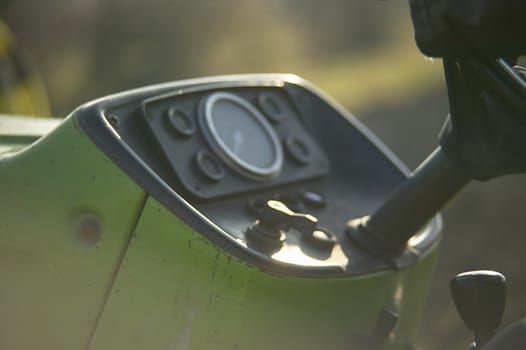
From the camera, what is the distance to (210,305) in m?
1.88

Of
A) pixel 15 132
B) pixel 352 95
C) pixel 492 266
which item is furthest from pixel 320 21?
pixel 15 132

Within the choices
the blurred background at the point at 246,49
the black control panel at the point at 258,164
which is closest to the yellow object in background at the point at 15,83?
the black control panel at the point at 258,164

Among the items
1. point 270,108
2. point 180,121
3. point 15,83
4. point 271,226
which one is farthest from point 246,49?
point 271,226

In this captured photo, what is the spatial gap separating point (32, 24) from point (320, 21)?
14.2 feet

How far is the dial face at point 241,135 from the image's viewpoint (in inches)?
91.7

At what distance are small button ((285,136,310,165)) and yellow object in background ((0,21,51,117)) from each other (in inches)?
71.7

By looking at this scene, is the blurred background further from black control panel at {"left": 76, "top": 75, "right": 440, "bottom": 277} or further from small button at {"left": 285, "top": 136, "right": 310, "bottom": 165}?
small button at {"left": 285, "top": 136, "right": 310, "bottom": 165}

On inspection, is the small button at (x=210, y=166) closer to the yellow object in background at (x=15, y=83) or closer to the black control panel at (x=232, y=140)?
the black control panel at (x=232, y=140)

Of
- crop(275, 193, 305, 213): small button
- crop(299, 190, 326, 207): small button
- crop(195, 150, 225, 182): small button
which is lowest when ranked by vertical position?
crop(299, 190, 326, 207): small button

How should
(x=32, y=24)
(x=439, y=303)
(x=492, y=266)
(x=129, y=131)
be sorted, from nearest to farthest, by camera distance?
(x=129, y=131), (x=439, y=303), (x=492, y=266), (x=32, y=24)

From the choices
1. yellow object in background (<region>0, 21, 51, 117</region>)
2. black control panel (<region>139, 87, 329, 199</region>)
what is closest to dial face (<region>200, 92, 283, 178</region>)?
black control panel (<region>139, 87, 329, 199</region>)

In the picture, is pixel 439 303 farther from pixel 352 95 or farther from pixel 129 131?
pixel 352 95

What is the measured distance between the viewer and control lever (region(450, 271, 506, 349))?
1987 mm

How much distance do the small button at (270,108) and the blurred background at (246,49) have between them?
15.7 ft
